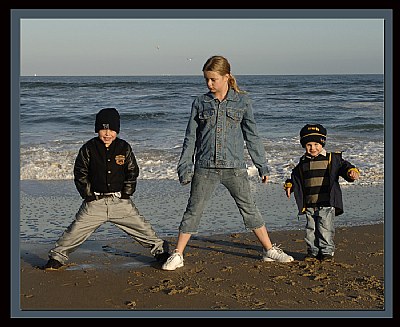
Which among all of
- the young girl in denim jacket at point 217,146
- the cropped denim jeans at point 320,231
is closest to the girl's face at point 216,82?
the young girl in denim jacket at point 217,146

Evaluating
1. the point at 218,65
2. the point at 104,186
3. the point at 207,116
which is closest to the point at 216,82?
the point at 218,65

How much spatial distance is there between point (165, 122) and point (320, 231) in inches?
466

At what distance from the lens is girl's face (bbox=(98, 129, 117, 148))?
521 centimetres

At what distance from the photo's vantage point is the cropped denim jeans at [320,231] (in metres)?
5.58

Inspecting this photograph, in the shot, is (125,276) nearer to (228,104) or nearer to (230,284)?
(230,284)

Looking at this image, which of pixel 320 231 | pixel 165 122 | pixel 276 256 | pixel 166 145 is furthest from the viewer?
pixel 165 122

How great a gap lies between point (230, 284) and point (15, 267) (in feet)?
5.20

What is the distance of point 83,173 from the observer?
5.24 meters

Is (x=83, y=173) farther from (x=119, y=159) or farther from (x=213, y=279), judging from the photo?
(x=213, y=279)

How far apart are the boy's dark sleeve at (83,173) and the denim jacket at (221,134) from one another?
0.74m

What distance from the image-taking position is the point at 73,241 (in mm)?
5359

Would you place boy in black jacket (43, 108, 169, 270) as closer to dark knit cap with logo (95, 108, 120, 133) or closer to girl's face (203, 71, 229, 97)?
dark knit cap with logo (95, 108, 120, 133)

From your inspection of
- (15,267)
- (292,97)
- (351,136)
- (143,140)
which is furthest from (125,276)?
(292,97)

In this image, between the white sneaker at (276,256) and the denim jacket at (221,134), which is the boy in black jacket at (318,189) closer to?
the white sneaker at (276,256)
